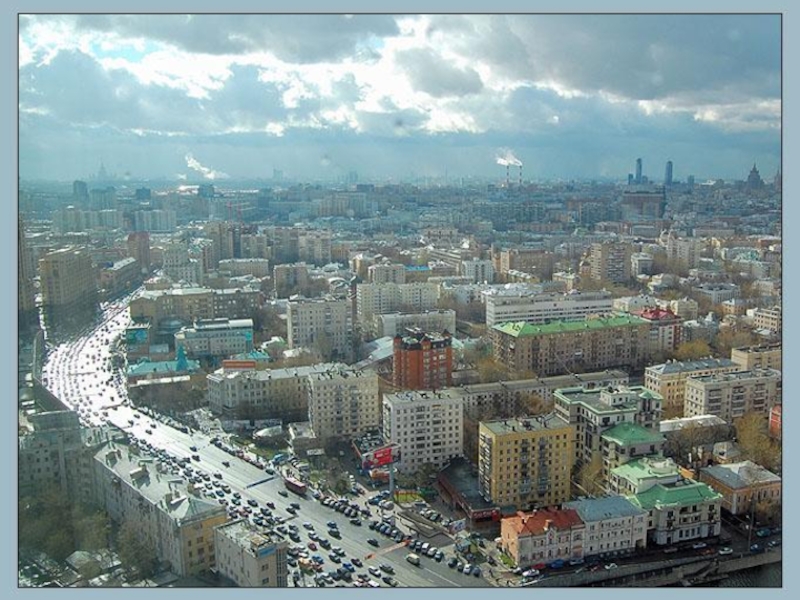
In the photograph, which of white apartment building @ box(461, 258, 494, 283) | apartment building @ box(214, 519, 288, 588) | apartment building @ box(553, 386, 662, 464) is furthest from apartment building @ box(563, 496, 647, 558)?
white apartment building @ box(461, 258, 494, 283)

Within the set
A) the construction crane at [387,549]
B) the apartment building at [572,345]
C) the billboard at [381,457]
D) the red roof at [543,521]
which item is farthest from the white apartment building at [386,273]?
the red roof at [543,521]

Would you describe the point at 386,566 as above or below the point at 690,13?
below

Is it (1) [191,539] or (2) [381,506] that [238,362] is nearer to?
(2) [381,506]

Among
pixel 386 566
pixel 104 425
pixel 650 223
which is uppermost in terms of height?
pixel 650 223

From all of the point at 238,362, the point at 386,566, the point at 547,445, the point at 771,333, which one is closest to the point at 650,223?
the point at 771,333

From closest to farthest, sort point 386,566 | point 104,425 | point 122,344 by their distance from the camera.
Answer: point 386,566 → point 104,425 → point 122,344

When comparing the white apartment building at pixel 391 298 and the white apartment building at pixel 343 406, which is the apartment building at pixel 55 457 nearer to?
the white apartment building at pixel 343 406

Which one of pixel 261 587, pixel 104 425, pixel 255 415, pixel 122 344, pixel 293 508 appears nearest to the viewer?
pixel 261 587

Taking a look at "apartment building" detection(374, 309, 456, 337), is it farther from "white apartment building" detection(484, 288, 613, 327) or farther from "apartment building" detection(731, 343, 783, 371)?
"apartment building" detection(731, 343, 783, 371)
